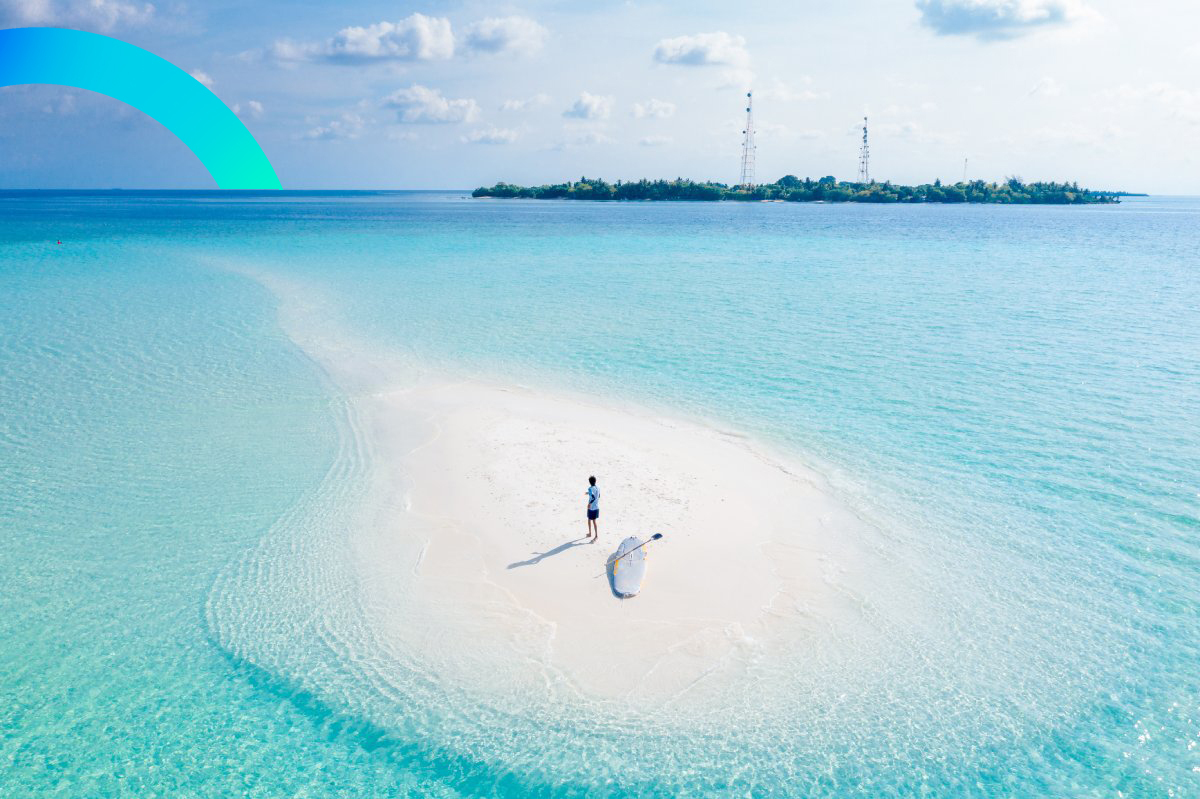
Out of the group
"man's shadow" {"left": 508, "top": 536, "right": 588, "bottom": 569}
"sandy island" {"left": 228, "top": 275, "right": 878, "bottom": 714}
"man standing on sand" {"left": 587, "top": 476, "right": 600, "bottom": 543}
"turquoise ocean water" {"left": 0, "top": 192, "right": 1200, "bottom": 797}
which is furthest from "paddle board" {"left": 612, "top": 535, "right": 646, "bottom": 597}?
"turquoise ocean water" {"left": 0, "top": 192, "right": 1200, "bottom": 797}

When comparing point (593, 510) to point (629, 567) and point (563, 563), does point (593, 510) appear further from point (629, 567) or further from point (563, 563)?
point (629, 567)

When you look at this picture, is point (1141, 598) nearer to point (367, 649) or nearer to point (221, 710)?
point (367, 649)

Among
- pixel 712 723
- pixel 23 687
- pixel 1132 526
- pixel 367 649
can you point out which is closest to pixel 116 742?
pixel 23 687

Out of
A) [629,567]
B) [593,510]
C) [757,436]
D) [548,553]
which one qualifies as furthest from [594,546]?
[757,436]

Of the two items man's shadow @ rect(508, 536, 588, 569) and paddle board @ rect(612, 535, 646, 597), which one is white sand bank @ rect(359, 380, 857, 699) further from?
paddle board @ rect(612, 535, 646, 597)

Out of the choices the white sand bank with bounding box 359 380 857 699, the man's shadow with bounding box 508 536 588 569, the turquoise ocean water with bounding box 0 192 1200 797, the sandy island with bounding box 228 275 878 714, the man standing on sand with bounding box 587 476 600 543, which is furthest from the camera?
the man standing on sand with bounding box 587 476 600 543

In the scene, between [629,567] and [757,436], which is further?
[757,436]
